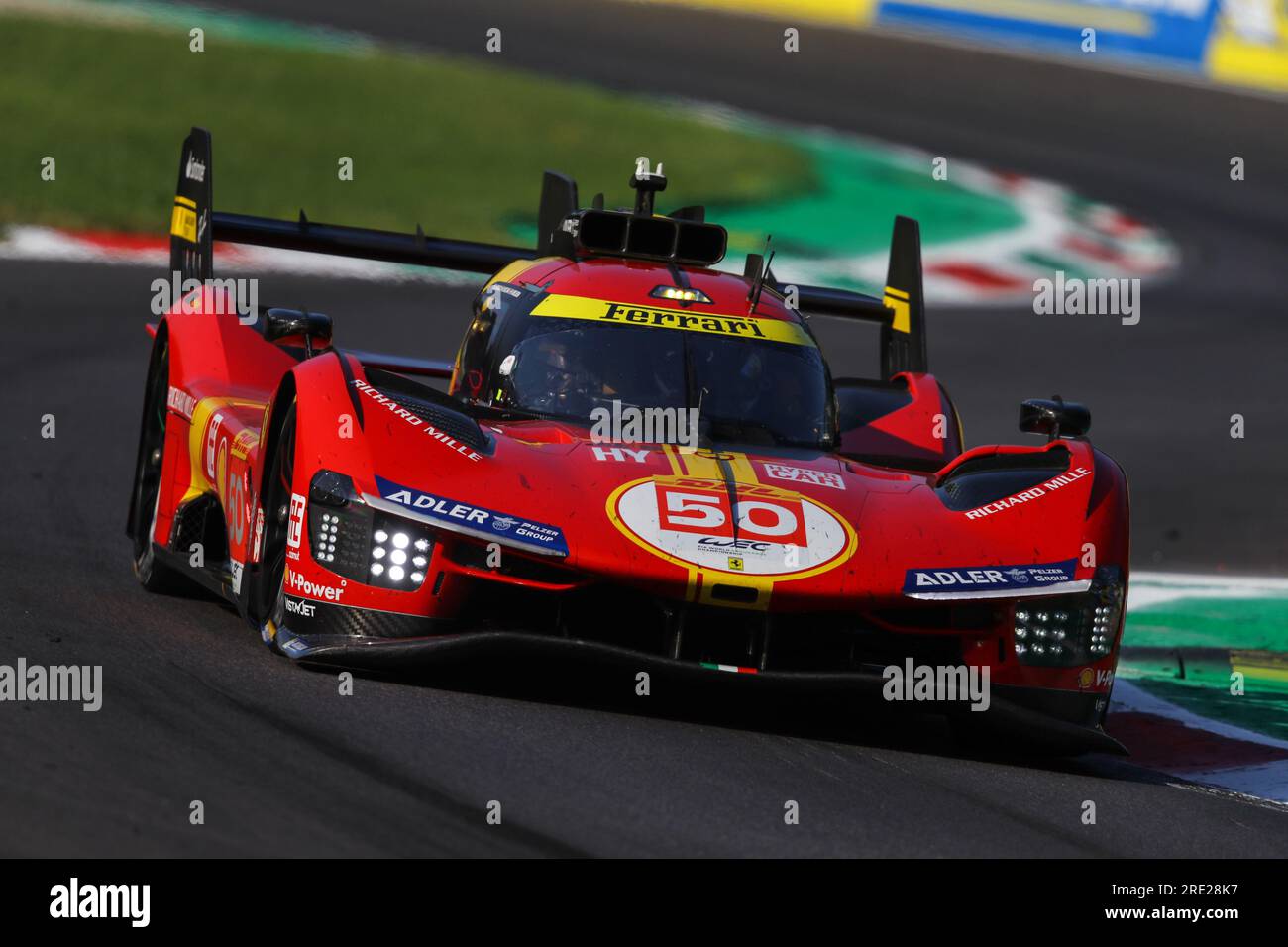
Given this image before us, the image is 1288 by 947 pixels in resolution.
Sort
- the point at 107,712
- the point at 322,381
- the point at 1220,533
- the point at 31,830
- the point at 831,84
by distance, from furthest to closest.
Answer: the point at 831,84, the point at 1220,533, the point at 322,381, the point at 107,712, the point at 31,830

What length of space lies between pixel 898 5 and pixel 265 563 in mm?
26497

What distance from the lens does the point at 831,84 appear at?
29531 millimetres

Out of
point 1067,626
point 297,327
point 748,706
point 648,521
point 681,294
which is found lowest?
point 748,706

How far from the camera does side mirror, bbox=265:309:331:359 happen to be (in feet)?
26.2

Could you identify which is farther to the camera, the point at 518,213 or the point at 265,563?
the point at 518,213

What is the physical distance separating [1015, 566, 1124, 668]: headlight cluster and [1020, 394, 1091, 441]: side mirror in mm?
1208

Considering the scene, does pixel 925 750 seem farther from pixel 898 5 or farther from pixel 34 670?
pixel 898 5

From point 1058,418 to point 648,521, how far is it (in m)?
2.17

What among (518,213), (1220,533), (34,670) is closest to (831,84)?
(518,213)

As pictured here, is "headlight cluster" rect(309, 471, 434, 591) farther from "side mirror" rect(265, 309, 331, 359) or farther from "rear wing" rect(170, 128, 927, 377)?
"rear wing" rect(170, 128, 927, 377)

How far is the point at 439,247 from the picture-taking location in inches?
393

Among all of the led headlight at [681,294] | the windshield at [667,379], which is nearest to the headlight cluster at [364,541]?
the windshield at [667,379]
